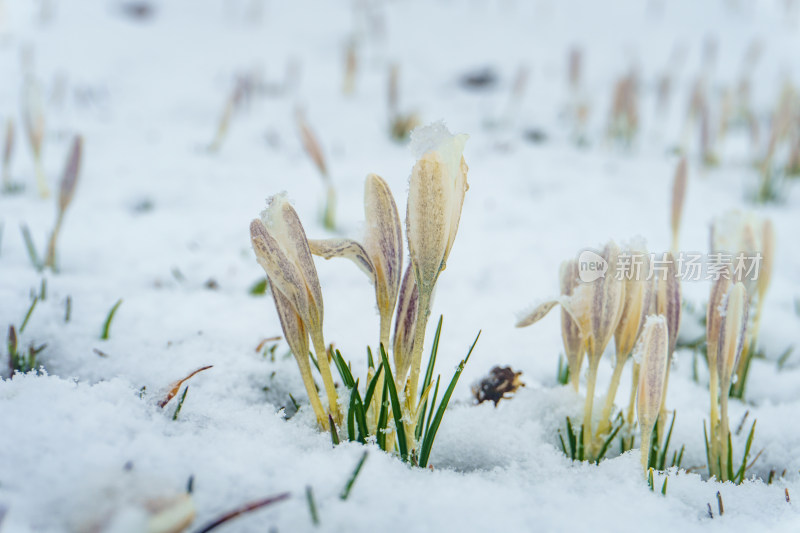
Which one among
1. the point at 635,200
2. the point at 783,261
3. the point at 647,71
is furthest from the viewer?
the point at 647,71

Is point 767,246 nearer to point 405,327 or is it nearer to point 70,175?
point 405,327

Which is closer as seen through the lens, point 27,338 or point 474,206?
point 27,338

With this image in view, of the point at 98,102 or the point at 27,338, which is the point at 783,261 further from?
the point at 98,102

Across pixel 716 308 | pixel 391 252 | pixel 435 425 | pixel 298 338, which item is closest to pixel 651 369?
pixel 716 308

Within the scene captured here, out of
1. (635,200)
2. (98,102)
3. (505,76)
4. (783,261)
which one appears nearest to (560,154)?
(635,200)

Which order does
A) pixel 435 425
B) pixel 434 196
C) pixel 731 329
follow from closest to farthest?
pixel 434 196 < pixel 435 425 < pixel 731 329

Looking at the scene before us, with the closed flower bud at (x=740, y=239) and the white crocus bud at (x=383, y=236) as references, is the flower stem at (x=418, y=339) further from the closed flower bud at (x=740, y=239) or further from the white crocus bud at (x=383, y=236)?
the closed flower bud at (x=740, y=239)

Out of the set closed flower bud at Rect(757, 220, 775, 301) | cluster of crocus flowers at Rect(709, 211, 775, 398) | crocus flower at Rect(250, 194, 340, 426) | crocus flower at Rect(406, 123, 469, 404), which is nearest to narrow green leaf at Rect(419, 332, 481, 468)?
crocus flower at Rect(406, 123, 469, 404)

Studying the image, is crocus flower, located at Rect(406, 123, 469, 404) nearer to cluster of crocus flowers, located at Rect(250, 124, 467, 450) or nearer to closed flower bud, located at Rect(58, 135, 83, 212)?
cluster of crocus flowers, located at Rect(250, 124, 467, 450)
